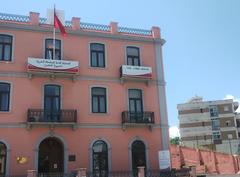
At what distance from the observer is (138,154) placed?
2469cm

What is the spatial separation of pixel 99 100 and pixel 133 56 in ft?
14.8

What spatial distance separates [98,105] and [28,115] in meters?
4.94

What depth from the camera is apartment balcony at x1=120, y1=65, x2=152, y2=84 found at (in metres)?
24.9

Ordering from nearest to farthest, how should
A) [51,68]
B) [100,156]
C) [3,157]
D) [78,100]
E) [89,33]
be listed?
[3,157], [51,68], [100,156], [78,100], [89,33]

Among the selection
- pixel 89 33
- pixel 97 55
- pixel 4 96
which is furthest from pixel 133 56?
pixel 4 96

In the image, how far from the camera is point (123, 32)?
2697cm

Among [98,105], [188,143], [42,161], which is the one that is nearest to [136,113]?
[98,105]

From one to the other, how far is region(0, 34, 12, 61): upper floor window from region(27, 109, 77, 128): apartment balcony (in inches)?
156

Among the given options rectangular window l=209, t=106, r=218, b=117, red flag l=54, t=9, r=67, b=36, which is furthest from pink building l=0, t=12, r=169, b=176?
rectangular window l=209, t=106, r=218, b=117

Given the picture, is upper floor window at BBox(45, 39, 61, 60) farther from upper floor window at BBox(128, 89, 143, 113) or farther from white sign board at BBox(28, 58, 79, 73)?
upper floor window at BBox(128, 89, 143, 113)

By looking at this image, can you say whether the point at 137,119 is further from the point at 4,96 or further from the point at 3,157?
the point at 3,157

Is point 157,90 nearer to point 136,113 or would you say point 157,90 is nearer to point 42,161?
point 136,113

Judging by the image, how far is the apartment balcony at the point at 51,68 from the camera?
894 inches

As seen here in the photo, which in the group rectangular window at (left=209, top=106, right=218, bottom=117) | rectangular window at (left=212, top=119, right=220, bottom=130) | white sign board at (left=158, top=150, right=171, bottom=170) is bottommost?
white sign board at (left=158, top=150, right=171, bottom=170)
